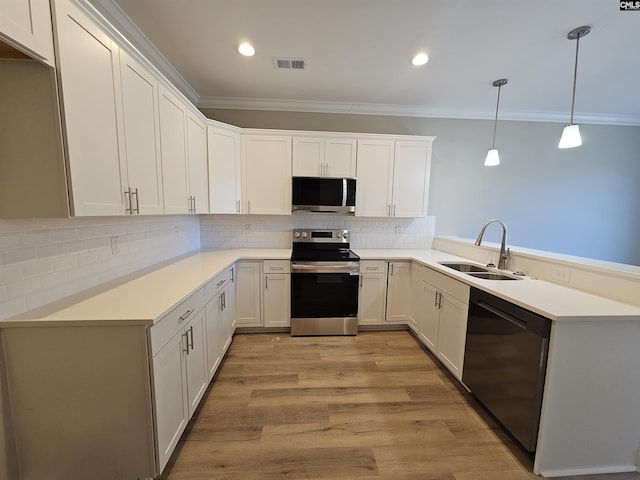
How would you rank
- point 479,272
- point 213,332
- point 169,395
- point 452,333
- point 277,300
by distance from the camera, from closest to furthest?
point 169,395 < point 213,332 < point 452,333 < point 479,272 < point 277,300

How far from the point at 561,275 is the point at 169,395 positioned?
9.16ft

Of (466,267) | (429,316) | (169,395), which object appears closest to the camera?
(169,395)

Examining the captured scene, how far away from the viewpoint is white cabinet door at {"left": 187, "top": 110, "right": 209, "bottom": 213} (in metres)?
2.44

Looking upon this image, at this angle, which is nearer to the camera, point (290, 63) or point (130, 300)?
point (130, 300)

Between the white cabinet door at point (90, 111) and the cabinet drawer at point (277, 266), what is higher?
the white cabinet door at point (90, 111)

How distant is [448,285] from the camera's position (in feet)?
7.48

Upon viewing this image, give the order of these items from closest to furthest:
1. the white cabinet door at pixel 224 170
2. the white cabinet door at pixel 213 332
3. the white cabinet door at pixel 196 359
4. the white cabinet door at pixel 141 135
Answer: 1. the white cabinet door at pixel 141 135
2. the white cabinet door at pixel 196 359
3. the white cabinet door at pixel 213 332
4. the white cabinet door at pixel 224 170

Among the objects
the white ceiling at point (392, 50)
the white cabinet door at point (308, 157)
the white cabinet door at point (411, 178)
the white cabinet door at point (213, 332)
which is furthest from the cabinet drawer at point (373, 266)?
the white ceiling at point (392, 50)

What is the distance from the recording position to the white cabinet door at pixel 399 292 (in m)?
3.06

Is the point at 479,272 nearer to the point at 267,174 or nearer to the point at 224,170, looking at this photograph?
the point at 267,174

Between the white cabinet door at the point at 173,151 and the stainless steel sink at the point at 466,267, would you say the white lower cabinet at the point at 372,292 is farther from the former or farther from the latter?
the white cabinet door at the point at 173,151

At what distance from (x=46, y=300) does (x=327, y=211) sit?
2460mm

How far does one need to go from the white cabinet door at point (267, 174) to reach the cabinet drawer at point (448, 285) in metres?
1.81

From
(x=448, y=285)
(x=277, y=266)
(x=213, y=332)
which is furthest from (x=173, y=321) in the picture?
(x=448, y=285)
